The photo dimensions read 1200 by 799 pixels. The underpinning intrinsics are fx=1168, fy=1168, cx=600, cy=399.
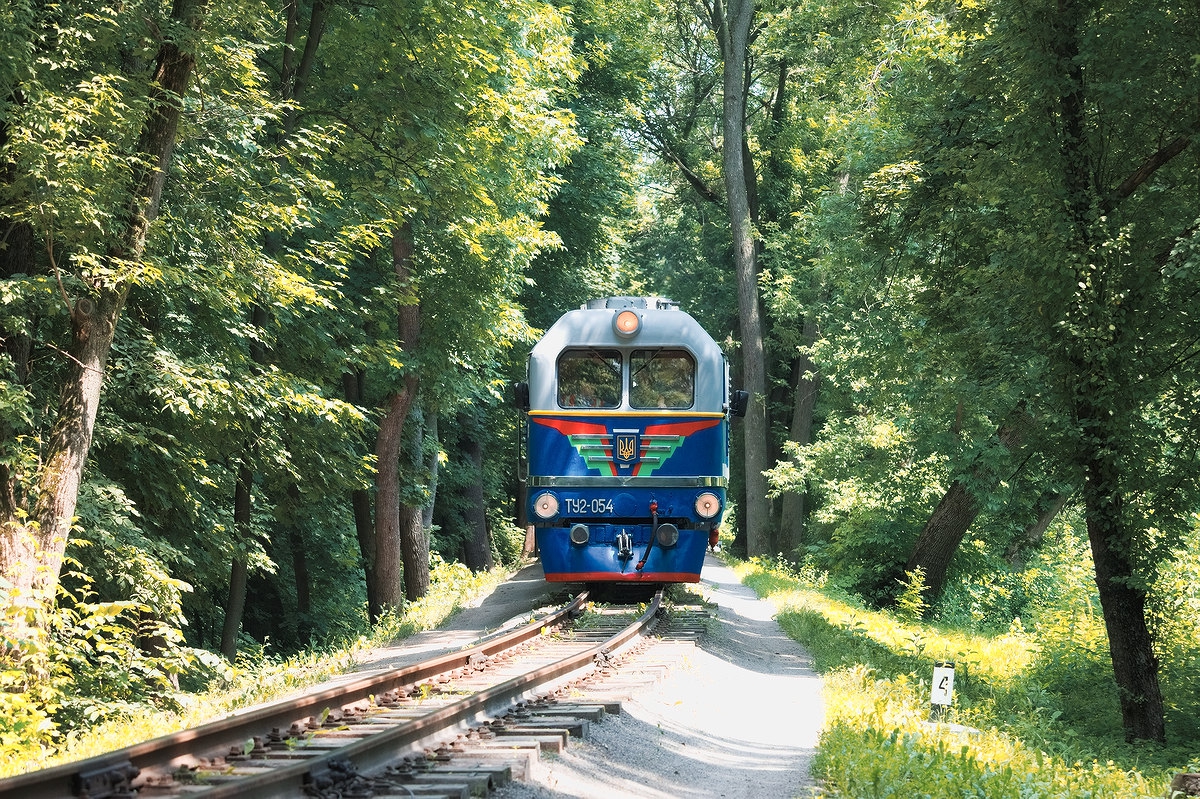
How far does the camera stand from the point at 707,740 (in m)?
7.84

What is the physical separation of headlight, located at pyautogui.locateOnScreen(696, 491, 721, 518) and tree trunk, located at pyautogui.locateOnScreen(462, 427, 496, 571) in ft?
49.7

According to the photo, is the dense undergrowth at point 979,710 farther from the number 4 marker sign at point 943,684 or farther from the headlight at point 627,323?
the headlight at point 627,323

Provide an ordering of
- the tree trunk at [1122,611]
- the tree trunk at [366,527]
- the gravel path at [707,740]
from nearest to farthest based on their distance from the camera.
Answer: the gravel path at [707,740]
the tree trunk at [1122,611]
the tree trunk at [366,527]

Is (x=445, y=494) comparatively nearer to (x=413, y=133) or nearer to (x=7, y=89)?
(x=413, y=133)

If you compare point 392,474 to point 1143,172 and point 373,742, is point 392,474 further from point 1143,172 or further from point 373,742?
point 373,742

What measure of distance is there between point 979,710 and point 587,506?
5.20m

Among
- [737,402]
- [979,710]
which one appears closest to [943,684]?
[979,710]

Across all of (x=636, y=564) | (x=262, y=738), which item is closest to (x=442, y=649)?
(x=636, y=564)

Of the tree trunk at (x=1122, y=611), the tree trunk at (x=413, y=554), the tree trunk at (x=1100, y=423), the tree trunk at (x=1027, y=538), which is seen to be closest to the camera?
the tree trunk at (x=1100, y=423)

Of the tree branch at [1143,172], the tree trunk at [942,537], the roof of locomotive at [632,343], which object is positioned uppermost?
the tree branch at [1143,172]

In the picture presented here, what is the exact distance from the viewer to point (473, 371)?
67.6 feet

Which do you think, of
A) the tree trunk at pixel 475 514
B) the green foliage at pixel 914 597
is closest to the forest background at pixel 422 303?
the green foliage at pixel 914 597

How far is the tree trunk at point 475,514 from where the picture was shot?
29062mm

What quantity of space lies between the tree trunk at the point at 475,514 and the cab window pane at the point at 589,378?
1433 centimetres
